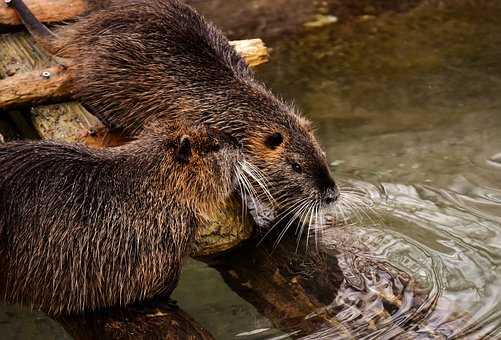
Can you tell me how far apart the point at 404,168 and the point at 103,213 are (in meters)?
2.11

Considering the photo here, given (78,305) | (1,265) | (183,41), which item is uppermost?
(183,41)

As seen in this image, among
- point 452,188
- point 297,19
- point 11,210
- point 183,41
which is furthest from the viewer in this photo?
point 297,19

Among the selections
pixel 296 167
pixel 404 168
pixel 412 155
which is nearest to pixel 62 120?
pixel 296 167

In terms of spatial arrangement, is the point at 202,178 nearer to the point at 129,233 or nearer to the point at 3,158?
the point at 129,233

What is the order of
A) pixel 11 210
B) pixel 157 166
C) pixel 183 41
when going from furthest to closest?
1. pixel 183 41
2. pixel 157 166
3. pixel 11 210

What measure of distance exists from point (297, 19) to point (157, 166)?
3583 mm

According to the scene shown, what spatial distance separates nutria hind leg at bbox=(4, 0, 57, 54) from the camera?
4.32 metres

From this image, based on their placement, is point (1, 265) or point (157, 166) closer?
point (1, 265)

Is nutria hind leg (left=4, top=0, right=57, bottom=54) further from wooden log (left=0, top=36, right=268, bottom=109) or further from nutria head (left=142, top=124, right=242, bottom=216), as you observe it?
nutria head (left=142, top=124, right=242, bottom=216)

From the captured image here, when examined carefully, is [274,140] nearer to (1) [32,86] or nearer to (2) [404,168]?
(1) [32,86]

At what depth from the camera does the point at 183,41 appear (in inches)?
168

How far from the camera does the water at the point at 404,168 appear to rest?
11.8 ft

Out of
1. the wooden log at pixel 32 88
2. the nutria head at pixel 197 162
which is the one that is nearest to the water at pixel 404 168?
the nutria head at pixel 197 162

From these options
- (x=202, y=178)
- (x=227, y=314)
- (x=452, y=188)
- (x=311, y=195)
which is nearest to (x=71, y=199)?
(x=202, y=178)
